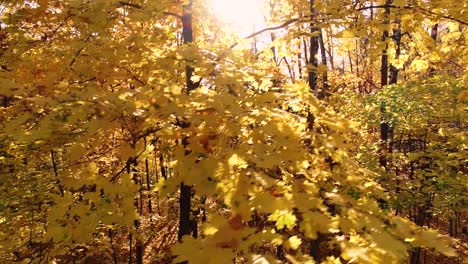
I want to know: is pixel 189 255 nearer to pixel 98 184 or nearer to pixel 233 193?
pixel 233 193

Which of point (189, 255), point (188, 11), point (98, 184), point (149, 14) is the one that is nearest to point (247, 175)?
point (189, 255)

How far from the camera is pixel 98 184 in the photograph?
109 inches

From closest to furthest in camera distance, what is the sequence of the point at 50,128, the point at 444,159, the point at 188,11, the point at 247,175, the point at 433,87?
the point at 247,175
the point at 50,128
the point at 188,11
the point at 444,159
the point at 433,87

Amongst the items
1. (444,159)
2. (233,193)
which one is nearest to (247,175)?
(233,193)

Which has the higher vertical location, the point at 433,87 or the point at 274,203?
the point at 274,203

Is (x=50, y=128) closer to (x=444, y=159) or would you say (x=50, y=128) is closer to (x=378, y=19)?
(x=378, y=19)

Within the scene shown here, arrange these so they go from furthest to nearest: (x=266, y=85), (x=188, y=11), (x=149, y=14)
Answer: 1. (x=188, y=11)
2. (x=149, y=14)
3. (x=266, y=85)

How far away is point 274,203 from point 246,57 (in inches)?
82.7

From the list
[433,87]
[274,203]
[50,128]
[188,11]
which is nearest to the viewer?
[274,203]

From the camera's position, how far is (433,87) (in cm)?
916

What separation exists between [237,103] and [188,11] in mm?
2942

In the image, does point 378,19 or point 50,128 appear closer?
point 50,128

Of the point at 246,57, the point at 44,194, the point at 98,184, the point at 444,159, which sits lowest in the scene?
the point at 444,159

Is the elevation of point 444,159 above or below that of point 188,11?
below
